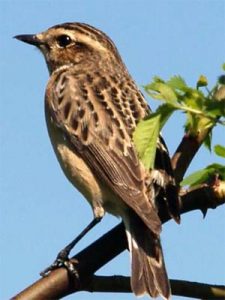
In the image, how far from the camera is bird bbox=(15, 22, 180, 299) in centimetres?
625

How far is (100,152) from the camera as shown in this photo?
7098 millimetres

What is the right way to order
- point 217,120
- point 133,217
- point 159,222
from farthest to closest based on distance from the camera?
point 133,217 → point 159,222 → point 217,120

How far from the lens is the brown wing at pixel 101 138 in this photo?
6543 mm

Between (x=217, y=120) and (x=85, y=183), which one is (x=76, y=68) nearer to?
(x=85, y=183)

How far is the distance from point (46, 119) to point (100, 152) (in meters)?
1.02

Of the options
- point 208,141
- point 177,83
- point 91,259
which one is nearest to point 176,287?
point 91,259

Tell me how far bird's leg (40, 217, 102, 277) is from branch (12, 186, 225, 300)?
0.16 feet

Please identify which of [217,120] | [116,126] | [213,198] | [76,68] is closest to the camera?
[217,120]

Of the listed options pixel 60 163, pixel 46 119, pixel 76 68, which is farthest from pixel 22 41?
pixel 60 163

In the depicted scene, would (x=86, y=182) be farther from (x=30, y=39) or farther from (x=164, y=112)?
(x=164, y=112)

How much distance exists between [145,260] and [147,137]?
7.34 feet

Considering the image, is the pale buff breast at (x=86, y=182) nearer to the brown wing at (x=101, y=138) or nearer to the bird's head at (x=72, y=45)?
the brown wing at (x=101, y=138)

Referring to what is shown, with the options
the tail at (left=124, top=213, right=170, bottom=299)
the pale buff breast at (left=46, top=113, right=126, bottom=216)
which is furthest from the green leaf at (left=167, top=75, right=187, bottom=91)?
the pale buff breast at (left=46, top=113, right=126, bottom=216)

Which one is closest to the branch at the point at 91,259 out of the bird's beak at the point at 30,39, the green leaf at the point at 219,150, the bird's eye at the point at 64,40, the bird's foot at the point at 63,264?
the bird's foot at the point at 63,264
